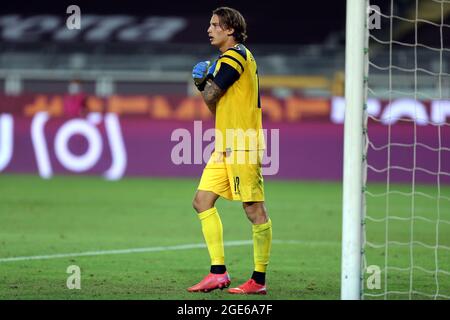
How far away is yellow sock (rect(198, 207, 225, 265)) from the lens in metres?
7.00

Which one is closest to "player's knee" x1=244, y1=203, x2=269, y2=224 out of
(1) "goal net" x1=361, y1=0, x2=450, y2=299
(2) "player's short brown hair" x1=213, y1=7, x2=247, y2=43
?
(1) "goal net" x1=361, y1=0, x2=450, y2=299

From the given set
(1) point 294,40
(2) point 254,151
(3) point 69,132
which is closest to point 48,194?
(3) point 69,132

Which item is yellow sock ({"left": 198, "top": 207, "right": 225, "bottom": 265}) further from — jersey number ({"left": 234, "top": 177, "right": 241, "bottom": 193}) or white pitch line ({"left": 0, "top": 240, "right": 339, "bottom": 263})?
white pitch line ({"left": 0, "top": 240, "right": 339, "bottom": 263})

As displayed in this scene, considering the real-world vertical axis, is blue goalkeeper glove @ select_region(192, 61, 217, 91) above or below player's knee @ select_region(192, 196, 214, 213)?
above

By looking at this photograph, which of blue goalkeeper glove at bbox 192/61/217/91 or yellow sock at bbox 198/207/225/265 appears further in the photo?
yellow sock at bbox 198/207/225/265

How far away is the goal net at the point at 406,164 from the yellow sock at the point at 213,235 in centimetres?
106

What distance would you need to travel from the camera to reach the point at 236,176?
697 cm

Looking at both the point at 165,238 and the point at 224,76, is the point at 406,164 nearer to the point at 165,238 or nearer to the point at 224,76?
the point at 165,238

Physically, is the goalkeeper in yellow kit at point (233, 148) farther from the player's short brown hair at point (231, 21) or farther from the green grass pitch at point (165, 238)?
the green grass pitch at point (165, 238)

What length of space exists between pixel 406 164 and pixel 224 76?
12.0 metres

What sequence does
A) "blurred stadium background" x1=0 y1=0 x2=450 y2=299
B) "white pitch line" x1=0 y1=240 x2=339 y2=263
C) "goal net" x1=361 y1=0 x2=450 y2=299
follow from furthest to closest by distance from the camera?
1. "white pitch line" x1=0 y1=240 x2=339 y2=263
2. "blurred stadium background" x1=0 y1=0 x2=450 y2=299
3. "goal net" x1=361 y1=0 x2=450 y2=299

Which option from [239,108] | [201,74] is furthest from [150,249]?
[201,74]

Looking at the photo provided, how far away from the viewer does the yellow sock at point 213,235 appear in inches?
276

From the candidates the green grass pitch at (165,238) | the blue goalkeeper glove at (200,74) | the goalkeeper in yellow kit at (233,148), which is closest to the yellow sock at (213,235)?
the goalkeeper in yellow kit at (233,148)
